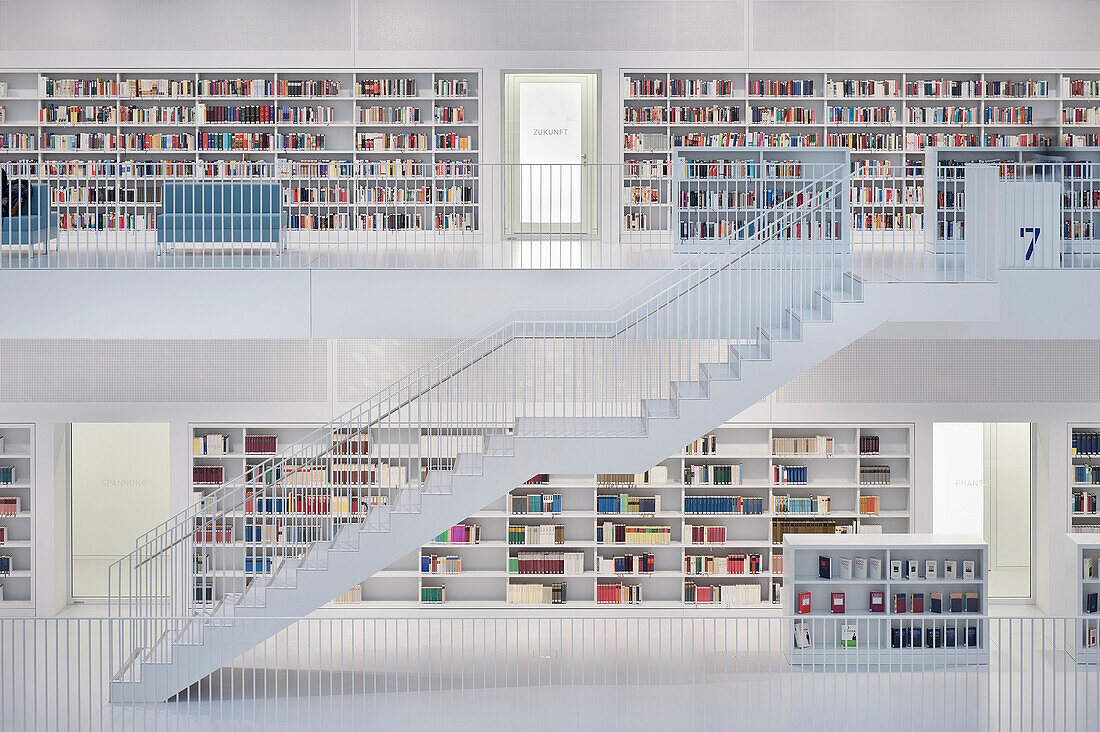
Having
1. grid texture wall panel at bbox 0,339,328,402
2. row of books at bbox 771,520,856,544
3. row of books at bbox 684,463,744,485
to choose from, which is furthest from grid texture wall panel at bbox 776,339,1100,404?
grid texture wall panel at bbox 0,339,328,402

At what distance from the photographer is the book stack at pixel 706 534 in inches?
466

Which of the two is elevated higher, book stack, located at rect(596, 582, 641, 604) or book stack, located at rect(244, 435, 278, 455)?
book stack, located at rect(244, 435, 278, 455)

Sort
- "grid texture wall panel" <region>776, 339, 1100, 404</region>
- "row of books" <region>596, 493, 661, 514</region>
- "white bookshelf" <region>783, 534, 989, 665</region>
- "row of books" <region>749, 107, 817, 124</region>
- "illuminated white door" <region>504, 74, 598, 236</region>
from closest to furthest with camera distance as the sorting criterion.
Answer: "white bookshelf" <region>783, 534, 989, 665</region>, "grid texture wall panel" <region>776, 339, 1100, 404</region>, "row of books" <region>596, 493, 661, 514</region>, "row of books" <region>749, 107, 817, 124</region>, "illuminated white door" <region>504, 74, 598, 236</region>

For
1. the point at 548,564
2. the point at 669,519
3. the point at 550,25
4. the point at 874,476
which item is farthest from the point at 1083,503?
the point at 550,25

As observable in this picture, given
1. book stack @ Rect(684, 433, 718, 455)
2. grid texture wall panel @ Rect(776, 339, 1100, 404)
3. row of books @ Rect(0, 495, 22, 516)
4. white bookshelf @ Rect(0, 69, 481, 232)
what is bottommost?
row of books @ Rect(0, 495, 22, 516)

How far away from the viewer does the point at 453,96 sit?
1189 cm

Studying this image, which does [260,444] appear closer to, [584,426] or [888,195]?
[584,426]

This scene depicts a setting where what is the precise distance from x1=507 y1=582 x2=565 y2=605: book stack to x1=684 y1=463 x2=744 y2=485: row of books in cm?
162

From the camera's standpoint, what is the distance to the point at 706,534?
466 inches

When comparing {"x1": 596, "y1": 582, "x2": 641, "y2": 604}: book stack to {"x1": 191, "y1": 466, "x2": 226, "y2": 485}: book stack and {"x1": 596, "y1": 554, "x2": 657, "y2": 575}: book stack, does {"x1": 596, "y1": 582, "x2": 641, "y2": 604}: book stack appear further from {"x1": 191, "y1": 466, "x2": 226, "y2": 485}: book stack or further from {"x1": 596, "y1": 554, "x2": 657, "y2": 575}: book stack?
{"x1": 191, "y1": 466, "x2": 226, "y2": 485}: book stack

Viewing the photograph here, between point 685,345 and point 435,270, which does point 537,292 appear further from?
point 685,345

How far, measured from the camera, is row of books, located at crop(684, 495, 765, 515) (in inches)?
464

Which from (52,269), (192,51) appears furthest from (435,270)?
(192,51)

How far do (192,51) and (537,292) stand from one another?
16.3 ft
